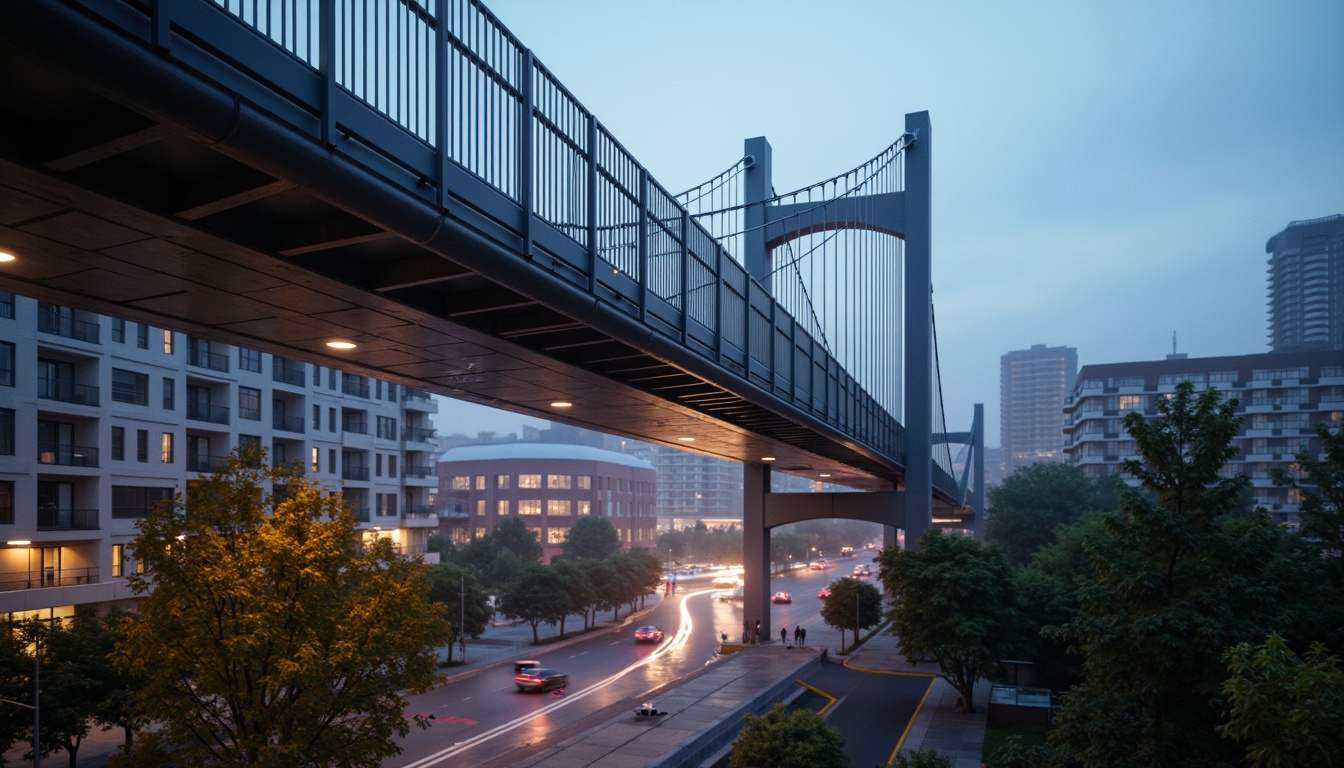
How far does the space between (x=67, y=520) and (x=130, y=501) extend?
3072 millimetres

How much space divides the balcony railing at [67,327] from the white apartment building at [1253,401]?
314 feet

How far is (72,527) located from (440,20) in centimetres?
3883

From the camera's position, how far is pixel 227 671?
17.8 metres

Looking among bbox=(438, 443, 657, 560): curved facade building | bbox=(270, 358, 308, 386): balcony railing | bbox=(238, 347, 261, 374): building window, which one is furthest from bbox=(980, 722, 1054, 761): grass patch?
bbox=(438, 443, 657, 560): curved facade building

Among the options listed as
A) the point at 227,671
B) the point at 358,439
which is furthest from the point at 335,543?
the point at 358,439

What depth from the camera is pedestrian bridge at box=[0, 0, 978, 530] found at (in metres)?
6.99

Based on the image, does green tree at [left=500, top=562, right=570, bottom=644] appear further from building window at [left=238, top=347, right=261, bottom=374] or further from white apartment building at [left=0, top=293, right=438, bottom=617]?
building window at [left=238, top=347, right=261, bottom=374]

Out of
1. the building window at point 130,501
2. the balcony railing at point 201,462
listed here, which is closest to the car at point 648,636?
the balcony railing at point 201,462

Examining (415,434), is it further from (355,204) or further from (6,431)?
(355,204)

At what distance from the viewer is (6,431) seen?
37.1 metres

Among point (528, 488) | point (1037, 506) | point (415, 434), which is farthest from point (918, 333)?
point (528, 488)

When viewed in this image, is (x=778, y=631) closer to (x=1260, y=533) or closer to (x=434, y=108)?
(x=1260, y=533)

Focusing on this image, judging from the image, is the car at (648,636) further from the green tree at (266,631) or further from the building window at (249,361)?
the green tree at (266,631)

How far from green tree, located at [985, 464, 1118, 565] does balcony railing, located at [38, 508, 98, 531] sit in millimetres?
70438
